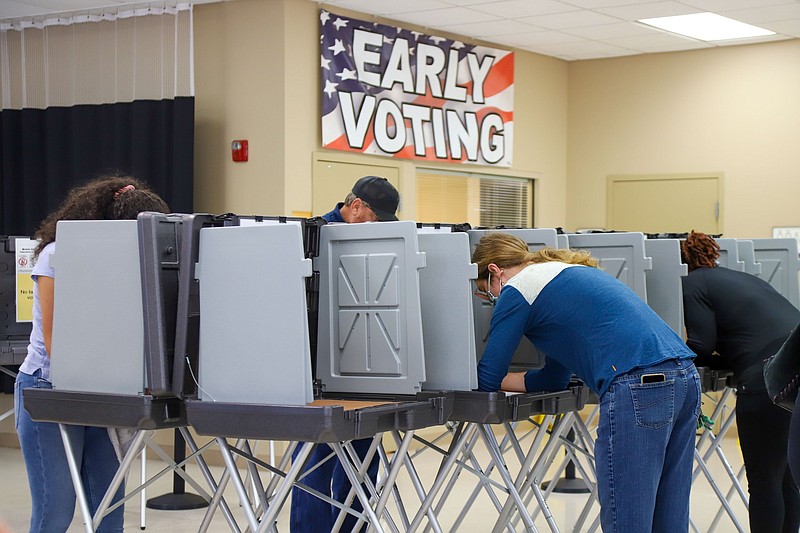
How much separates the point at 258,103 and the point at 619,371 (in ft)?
13.1

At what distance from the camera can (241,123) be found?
21.0ft

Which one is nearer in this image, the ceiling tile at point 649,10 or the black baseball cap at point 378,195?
the black baseball cap at point 378,195

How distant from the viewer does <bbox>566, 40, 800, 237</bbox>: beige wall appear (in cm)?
749

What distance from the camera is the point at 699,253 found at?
4.11 m

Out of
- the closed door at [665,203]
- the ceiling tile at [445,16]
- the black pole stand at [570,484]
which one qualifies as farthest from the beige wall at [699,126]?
the black pole stand at [570,484]

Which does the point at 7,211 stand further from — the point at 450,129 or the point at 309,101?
the point at 450,129

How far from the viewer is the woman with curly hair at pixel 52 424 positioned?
3.06 metres

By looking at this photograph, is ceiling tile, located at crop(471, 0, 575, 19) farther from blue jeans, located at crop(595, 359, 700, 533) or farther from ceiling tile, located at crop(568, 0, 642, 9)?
blue jeans, located at crop(595, 359, 700, 533)

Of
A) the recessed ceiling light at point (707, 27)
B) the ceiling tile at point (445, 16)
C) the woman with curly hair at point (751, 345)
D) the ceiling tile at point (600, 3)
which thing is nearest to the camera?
the woman with curly hair at point (751, 345)

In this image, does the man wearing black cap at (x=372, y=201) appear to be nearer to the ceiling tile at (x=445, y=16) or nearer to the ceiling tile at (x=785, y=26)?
the ceiling tile at (x=445, y=16)

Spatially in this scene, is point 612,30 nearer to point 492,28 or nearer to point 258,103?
point 492,28

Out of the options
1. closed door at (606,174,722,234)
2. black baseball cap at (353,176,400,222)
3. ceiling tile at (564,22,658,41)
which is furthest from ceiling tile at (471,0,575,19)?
black baseball cap at (353,176,400,222)

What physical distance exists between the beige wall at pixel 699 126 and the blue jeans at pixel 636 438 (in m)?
5.06

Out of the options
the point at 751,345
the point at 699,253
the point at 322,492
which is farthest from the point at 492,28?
the point at 322,492
